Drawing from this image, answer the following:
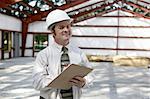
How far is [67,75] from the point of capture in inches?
62.6

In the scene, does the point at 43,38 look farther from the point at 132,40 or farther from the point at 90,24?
the point at 132,40

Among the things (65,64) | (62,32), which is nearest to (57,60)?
(65,64)

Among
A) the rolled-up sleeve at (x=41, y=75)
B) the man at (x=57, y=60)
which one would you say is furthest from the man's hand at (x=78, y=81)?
the rolled-up sleeve at (x=41, y=75)

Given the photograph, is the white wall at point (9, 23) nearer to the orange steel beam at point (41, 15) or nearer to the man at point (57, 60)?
the orange steel beam at point (41, 15)

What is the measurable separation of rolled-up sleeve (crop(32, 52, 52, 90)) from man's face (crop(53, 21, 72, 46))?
5.1 inches

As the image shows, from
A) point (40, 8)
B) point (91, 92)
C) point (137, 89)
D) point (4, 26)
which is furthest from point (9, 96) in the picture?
point (40, 8)

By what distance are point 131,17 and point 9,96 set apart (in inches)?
572

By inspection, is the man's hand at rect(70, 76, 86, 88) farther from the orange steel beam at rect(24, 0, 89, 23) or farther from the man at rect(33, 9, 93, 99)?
the orange steel beam at rect(24, 0, 89, 23)

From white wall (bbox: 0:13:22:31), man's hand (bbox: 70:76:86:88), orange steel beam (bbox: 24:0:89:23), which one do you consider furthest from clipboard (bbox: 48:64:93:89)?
white wall (bbox: 0:13:22:31)

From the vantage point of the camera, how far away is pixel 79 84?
166 centimetres

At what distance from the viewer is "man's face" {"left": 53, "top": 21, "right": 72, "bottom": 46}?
1.65 meters

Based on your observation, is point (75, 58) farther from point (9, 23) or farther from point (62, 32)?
point (9, 23)

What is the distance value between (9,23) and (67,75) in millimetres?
15273

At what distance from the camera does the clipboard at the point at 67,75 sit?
1561 mm
